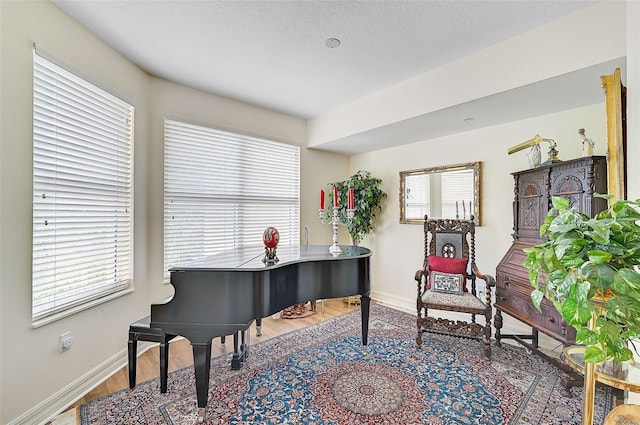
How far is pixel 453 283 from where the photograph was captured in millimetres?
2871

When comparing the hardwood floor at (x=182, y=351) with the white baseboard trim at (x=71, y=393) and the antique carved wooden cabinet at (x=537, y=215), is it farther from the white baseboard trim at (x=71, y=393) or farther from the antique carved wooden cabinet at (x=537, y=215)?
the antique carved wooden cabinet at (x=537, y=215)

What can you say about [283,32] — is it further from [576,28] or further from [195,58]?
[576,28]

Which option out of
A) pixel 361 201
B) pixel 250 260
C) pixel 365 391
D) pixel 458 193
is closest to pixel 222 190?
pixel 250 260

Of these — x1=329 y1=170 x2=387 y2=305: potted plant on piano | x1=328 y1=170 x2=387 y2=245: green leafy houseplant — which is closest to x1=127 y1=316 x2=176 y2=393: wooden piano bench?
x1=329 y1=170 x2=387 y2=305: potted plant on piano

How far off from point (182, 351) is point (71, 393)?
0.83 metres

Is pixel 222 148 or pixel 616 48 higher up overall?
pixel 616 48

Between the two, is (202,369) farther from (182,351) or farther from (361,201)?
(361,201)

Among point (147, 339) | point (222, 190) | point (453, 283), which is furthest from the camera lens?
point (222, 190)

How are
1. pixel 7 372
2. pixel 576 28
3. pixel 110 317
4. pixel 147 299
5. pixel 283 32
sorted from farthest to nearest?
pixel 147 299 < pixel 110 317 < pixel 283 32 < pixel 576 28 < pixel 7 372

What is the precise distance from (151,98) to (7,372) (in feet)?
8.04

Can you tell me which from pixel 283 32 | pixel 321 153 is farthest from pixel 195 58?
pixel 321 153

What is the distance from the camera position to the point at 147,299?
277cm

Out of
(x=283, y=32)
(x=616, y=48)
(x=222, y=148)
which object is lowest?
(x=222, y=148)

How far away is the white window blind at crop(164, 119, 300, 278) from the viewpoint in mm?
2986
